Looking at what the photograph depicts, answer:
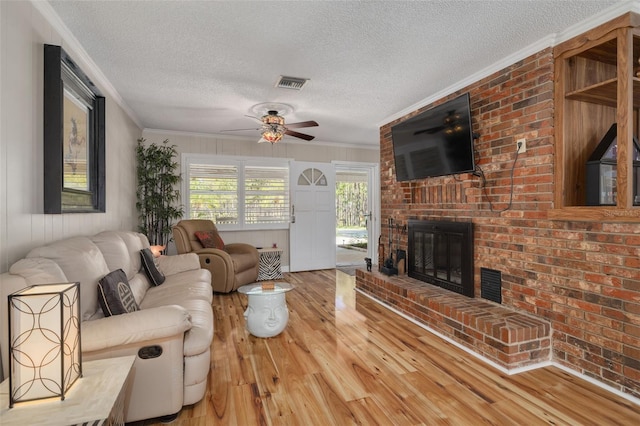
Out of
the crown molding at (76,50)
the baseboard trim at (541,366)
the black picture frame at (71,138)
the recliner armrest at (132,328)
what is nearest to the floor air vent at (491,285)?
the baseboard trim at (541,366)

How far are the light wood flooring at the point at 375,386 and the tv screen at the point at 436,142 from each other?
1.63 m

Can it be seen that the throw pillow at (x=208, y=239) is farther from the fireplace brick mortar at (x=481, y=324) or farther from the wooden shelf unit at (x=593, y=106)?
the wooden shelf unit at (x=593, y=106)

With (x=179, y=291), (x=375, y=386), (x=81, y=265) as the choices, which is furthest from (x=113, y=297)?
(x=375, y=386)

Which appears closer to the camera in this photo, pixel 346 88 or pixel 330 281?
pixel 346 88

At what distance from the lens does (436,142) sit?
3.43 metres

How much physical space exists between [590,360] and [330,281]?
338 cm

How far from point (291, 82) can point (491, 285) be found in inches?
103

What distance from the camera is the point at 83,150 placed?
2.66 meters

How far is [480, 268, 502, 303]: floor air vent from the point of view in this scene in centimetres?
293

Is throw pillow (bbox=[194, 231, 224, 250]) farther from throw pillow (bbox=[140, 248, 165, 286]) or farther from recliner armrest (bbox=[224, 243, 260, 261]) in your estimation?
throw pillow (bbox=[140, 248, 165, 286])

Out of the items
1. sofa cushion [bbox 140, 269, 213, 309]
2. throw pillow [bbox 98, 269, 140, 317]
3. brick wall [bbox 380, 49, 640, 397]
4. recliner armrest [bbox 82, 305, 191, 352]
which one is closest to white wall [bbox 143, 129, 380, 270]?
sofa cushion [bbox 140, 269, 213, 309]

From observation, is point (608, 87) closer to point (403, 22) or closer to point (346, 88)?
point (403, 22)

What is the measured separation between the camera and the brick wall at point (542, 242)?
6.97ft

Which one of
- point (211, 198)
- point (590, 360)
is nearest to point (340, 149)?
point (211, 198)
